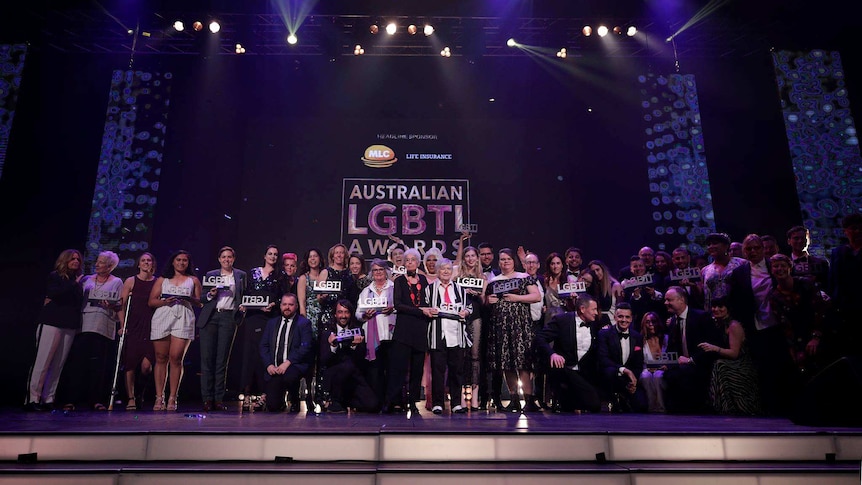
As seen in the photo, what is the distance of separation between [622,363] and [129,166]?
7417 mm

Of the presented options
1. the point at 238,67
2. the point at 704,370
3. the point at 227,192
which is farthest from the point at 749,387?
the point at 238,67

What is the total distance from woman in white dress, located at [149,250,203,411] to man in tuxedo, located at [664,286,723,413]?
488 cm

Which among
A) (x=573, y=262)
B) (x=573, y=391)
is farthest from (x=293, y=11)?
(x=573, y=391)

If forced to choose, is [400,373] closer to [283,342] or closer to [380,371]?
[380,371]

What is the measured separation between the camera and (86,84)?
8398 mm

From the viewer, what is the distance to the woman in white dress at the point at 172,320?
18.5 feet

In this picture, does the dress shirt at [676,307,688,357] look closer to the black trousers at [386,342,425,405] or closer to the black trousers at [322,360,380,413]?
the black trousers at [386,342,425,405]

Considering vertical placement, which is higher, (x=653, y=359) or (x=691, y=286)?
(x=691, y=286)

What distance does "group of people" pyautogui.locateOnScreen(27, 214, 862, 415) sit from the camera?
502 cm

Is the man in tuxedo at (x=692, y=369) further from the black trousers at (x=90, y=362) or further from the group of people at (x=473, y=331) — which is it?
the black trousers at (x=90, y=362)

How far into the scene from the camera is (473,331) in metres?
5.59

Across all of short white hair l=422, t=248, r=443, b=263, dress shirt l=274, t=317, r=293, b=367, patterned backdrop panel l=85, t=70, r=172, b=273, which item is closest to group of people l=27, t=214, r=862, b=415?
dress shirt l=274, t=317, r=293, b=367

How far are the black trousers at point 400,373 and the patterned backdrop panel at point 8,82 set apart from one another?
683 centimetres

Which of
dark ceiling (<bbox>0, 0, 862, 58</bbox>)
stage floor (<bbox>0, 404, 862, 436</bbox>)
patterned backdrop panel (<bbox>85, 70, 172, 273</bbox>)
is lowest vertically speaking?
stage floor (<bbox>0, 404, 862, 436</bbox>)
